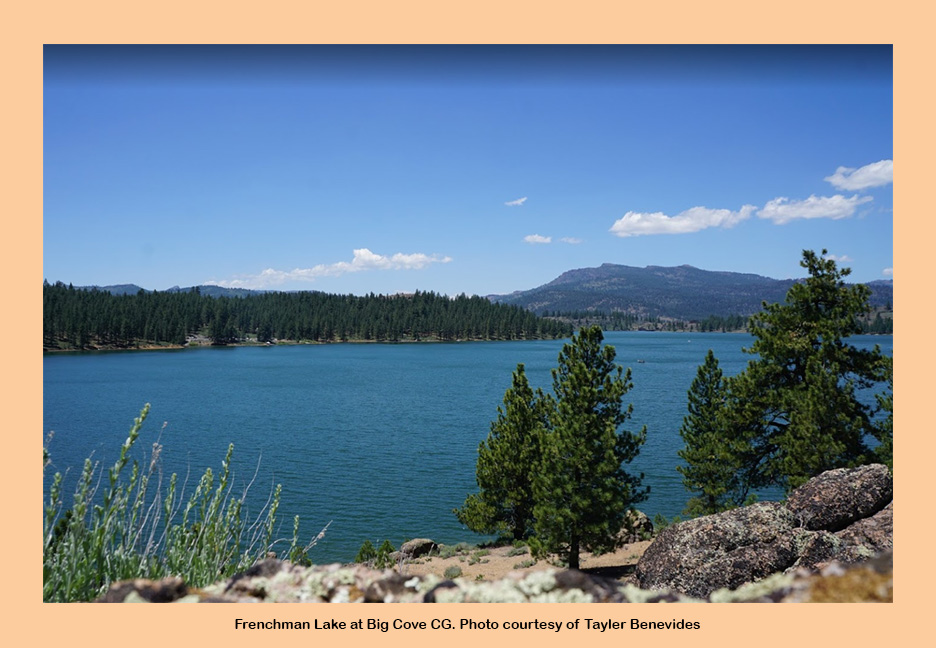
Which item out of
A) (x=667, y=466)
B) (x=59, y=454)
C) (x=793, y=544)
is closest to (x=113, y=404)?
(x=59, y=454)

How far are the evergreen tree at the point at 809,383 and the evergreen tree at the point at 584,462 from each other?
383cm

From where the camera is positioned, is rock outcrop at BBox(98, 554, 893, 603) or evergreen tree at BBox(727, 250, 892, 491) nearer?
rock outcrop at BBox(98, 554, 893, 603)

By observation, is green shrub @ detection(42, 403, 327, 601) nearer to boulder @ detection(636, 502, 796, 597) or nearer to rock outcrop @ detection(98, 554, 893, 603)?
rock outcrop @ detection(98, 554, 893, 603)

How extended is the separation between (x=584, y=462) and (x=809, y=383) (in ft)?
22.5

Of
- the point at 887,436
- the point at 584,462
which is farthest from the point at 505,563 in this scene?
the point at 887,436

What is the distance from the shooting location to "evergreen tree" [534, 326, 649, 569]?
18078 mm

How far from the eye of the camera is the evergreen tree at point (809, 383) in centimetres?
1611

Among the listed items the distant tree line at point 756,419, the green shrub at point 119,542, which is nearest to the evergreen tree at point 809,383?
the distant tree line at point 756,419

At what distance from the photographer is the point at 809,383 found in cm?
1733

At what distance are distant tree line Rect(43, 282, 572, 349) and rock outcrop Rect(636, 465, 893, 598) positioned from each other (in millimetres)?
118540

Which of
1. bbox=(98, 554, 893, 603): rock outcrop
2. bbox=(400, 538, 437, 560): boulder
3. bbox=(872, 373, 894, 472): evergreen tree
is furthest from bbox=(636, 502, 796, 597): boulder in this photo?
bbox=(400, 538, 437, 560): boulder

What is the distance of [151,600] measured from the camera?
10.7 ft
